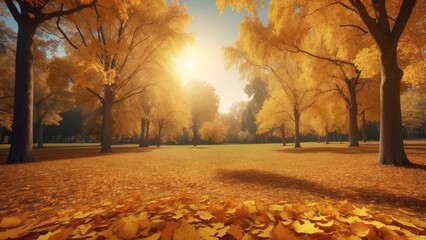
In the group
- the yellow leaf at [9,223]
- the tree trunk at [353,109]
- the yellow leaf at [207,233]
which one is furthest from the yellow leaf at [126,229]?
the tree trunk at [353,109]

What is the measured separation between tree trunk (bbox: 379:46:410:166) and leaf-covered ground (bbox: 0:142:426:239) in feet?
2.08

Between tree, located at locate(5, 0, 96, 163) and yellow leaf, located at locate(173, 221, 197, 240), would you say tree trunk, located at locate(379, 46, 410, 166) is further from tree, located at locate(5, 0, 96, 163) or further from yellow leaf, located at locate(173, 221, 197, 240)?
tree, located at locate(5, 0, 96, 163)

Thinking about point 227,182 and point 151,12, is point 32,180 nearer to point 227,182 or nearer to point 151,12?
point 227,182

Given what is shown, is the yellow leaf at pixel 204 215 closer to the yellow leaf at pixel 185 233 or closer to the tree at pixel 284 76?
the yellow leaf at pixel 185 233

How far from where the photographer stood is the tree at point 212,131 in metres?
41.8

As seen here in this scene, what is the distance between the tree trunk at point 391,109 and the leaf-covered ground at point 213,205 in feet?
2.08

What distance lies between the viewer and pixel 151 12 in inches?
551

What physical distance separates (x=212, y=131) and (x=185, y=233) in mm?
40374

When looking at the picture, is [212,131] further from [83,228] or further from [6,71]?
[83,228]

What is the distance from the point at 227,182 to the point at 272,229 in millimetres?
3316

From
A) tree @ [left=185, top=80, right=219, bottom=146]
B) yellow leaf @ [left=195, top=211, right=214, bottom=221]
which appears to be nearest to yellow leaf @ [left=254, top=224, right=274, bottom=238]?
yellow leaf @ [left=195, top=211, right=214, bottom=221]

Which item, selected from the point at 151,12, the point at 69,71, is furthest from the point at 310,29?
the point at 69,71

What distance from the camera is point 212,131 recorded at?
42219 millimetres

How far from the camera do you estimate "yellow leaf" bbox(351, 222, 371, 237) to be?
1970 mm
